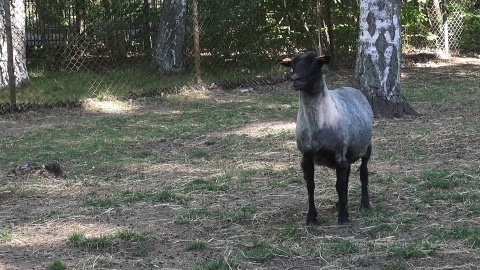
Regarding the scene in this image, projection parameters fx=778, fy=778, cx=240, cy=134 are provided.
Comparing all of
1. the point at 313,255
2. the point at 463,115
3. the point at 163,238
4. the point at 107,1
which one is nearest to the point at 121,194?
the point at 163,238

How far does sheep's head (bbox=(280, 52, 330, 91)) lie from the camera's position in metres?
5.53

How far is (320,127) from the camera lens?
224 inches

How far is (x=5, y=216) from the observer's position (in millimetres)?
6410

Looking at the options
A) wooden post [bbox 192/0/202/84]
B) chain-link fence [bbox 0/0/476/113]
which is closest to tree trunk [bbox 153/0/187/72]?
chain-link fence [bbox 0/0/476/113]

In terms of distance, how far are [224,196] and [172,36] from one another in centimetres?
922

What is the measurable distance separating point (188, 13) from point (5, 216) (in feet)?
33.4

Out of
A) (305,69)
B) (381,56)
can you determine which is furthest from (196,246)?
(381,56)

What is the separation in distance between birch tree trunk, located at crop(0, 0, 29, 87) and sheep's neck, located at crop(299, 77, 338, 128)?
8.98 m

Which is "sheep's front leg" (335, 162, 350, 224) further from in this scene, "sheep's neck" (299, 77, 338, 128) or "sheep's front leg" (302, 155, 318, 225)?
"sheep's neck" (299, 77, 338, 128)

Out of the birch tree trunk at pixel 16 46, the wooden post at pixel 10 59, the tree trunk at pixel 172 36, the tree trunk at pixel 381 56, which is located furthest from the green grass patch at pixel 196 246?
the tree trunk at pixel 172 36

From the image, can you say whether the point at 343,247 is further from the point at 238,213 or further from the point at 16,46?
the point at 16,46

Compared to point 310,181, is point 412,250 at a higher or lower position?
lower

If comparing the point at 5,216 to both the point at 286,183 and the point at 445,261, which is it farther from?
the point at 445,261

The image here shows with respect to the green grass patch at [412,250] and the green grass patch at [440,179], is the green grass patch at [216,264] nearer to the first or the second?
the green grass patch at [412,250]
